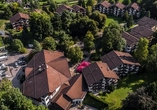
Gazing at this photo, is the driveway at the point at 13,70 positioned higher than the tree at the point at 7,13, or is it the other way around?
the tree at the point at 7,13

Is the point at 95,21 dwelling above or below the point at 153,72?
above

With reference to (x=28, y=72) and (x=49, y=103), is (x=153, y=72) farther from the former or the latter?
(x=28, y=72)

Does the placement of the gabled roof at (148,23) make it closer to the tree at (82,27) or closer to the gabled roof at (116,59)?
the tree at (82,27)

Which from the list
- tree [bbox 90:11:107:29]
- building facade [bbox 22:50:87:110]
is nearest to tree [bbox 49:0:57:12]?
tree [bbox 90:11:107:29]

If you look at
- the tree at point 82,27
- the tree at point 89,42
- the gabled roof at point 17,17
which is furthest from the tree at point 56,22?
the gabled roof at point 17,17

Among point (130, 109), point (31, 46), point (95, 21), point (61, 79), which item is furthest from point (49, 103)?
point (95, 21)

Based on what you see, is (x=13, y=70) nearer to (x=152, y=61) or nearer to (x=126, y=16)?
(x=152, y=61)
